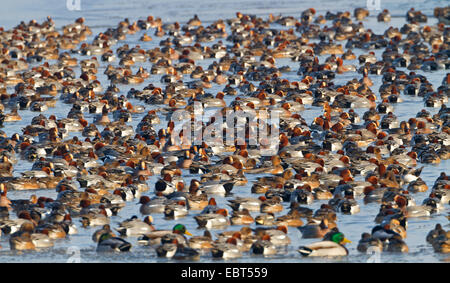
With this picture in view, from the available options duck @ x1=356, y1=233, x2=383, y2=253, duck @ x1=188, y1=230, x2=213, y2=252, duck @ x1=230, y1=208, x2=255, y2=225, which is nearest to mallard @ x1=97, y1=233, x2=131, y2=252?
duck @ x1=188, y1=230, x2=213, y2=252

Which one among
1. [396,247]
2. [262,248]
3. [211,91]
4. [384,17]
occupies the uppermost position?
[384,17]

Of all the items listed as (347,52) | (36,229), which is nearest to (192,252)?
(36,229)

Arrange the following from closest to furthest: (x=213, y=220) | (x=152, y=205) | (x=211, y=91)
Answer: (x=213, y=220)
(x=152, y=205)
(x=211, y=91)

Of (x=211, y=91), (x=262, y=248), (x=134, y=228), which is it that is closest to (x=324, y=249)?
(x=262, y=248)

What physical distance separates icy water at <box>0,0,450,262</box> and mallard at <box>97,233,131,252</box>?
0.64 feet

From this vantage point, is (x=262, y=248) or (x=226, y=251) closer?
(x=226, y=251)

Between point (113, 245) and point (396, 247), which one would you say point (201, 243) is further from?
point (396, 247)

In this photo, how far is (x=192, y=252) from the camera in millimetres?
27922

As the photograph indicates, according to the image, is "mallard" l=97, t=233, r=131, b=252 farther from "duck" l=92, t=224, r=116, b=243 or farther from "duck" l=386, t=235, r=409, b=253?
"duck" l=386, t=235, r=409, b=253

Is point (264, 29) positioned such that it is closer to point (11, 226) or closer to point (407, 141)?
point (407, 141)

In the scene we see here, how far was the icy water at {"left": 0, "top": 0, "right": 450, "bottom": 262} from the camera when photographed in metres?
28.4

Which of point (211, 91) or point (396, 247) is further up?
point (211, 91)

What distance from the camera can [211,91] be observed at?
2148 inches

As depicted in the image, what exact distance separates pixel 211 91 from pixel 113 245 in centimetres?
2667
